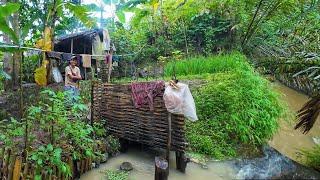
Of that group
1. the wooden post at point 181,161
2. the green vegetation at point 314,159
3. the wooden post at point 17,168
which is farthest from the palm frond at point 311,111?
the wooden post at point 17,168

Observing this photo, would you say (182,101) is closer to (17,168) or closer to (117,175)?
(117,175)

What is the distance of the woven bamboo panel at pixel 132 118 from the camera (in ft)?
18.8

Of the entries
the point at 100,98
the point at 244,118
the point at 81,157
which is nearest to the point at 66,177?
the point at 81,157

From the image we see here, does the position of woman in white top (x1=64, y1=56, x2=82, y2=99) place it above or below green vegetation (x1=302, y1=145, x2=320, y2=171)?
above

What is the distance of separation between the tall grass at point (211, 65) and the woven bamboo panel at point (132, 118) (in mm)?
2423

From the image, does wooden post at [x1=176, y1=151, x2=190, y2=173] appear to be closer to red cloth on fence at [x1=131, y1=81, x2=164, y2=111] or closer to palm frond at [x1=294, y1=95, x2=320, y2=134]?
red cloth on fence at [x1=131, y1=81, x2=164, y2=111]

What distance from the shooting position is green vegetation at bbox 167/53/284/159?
277 inches

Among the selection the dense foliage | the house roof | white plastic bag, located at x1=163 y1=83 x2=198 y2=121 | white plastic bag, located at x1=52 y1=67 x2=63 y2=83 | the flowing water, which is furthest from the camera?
the house roof

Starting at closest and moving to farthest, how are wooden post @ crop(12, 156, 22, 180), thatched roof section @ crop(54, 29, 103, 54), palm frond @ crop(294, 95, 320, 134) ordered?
1. wooden post @ crop(12, 156, 22, 180)
2. palm frond @ crop(294, 95, 320, 134)
3. thatched roof section @ crop(54, 29, 103, 54)

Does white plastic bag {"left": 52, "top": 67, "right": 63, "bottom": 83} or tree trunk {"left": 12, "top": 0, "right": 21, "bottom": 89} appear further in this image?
white plastic bag {"left": 52, "top": 67, "right": 63, "bottom": 83}

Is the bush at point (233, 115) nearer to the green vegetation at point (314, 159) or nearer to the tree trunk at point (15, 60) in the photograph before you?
the green vegetation at point (314, 159)

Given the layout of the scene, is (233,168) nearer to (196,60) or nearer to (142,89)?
(142,89)

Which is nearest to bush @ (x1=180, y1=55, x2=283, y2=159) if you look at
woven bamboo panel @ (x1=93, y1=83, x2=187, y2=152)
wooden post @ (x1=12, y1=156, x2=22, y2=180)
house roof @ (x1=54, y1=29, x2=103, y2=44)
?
woven bamboo panel @ (x1=93, y1=83, x2=187, y2=152)

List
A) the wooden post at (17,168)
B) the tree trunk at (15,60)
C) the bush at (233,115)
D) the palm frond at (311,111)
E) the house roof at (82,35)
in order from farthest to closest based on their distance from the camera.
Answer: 1. the house roof at (82,35)
2. the tree trunk at (15,60)
3. the bush at (233,115)
4. the palm frond at (311,111)
5. the wooden post at (17,168)
